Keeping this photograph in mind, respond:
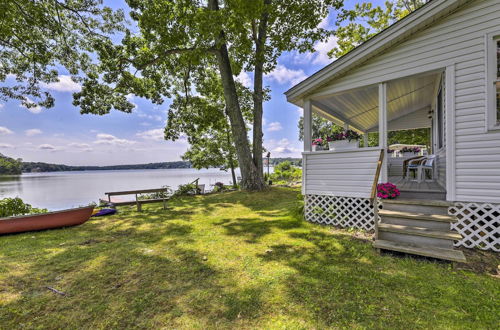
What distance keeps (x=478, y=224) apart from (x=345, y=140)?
2.87 meters

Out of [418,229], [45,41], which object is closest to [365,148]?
[418,229]

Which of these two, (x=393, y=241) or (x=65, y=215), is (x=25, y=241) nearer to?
(x=65, y=215)

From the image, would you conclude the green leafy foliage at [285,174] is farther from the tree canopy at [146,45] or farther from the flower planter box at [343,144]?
the flower planter box at [343,144]

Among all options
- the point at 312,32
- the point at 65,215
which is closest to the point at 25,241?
the point at 65,215

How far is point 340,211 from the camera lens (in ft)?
17.6

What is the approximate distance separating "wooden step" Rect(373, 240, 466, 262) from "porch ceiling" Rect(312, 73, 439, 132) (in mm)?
3560

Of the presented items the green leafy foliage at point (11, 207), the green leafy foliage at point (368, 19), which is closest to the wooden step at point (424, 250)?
the green leafy foliage at point (11, 207)

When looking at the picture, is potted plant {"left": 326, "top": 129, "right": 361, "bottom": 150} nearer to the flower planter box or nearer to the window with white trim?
the flower planter box

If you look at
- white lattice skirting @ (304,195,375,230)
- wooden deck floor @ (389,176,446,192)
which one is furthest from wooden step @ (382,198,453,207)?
wooden deck floor @ (389,176,446,192)

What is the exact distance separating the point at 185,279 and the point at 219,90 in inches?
531

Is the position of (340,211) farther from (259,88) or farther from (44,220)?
(259,88)

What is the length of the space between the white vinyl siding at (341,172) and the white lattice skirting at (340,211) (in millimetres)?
193

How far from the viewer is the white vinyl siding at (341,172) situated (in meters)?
4.84

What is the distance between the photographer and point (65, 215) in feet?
19.1
